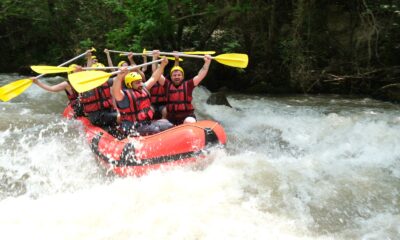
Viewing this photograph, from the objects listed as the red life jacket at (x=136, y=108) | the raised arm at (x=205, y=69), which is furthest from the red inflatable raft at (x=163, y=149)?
the raised arm at (x=205, y=69)

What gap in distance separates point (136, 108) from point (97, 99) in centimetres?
127

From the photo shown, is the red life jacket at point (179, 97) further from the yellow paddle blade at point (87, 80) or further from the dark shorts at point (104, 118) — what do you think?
the yellow paddle blade at point (87, 80)

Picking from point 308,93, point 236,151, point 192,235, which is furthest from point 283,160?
point 308,93

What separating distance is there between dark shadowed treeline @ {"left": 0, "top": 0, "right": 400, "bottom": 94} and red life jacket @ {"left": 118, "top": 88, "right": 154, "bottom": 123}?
3770 mm

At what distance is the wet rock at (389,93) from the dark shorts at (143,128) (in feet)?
17.2

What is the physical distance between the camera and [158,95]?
5742 mm

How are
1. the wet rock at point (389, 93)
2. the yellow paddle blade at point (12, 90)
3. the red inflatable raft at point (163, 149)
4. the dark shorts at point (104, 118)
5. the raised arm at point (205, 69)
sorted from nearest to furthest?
the red inflatable raft at point (163, 149), the yellow paddle blade at point (12, 90), the raised arm at point (205, 69), the dark shorts at point (104, 118), the wet rock at point (389, 93)

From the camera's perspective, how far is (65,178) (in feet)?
Answer: 14.8

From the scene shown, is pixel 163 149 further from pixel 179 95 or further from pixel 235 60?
pixel 235 60

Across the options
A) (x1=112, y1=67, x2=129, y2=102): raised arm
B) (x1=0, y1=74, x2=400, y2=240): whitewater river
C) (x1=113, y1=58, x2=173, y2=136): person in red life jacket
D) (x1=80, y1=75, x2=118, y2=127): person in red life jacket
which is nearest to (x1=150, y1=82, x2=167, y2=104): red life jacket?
(x1=80, y1=75, x2=118, y2=127): person in red life jacket

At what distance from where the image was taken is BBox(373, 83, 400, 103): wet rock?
26.7 feet

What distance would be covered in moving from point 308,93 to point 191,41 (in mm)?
2945

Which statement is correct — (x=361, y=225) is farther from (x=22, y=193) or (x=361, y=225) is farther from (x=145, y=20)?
(x=145, y=20)

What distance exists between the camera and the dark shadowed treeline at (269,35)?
Answer: 848 cm
